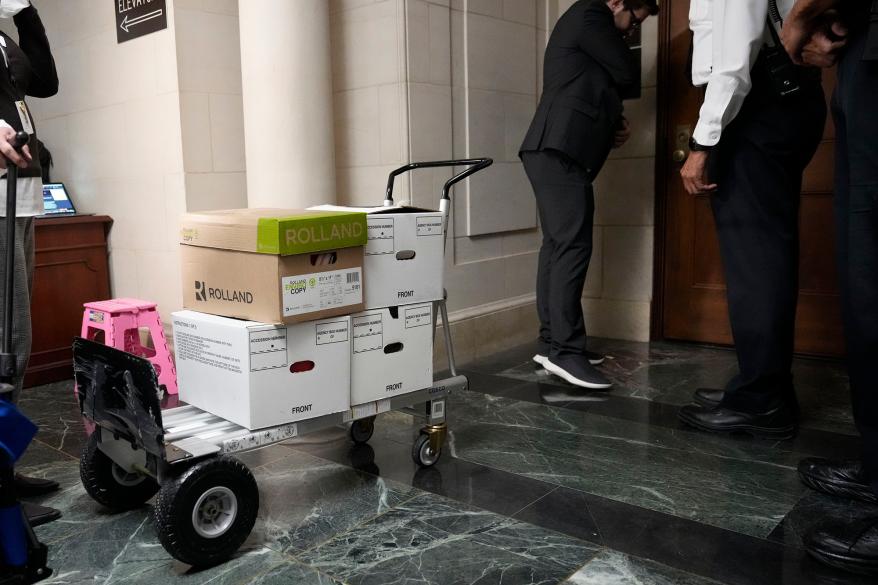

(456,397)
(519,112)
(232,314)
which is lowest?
(456,397)

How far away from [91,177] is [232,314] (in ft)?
7.94

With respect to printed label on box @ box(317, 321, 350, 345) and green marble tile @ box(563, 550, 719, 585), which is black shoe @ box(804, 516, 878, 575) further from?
printed label on box @ box(317, 321, 350, 345)

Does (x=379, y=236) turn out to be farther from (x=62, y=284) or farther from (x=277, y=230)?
(x=62, y=284)

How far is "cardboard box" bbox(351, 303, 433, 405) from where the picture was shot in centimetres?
205

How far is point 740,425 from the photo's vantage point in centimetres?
247

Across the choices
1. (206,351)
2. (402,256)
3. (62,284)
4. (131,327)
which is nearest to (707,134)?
(402,256)

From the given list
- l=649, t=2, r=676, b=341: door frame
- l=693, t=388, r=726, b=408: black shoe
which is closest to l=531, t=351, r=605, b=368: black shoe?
l=649, t=2, r=676, b=341: door frame

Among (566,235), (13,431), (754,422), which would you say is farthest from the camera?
(566,235)

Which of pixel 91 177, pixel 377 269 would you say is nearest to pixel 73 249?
pixel 91 177

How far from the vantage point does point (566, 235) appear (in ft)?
10.2

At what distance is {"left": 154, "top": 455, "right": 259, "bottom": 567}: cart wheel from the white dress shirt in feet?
5.44

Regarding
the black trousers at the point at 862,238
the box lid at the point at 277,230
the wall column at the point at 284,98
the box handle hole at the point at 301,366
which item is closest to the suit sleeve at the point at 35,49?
the box lid at the point at 277,230

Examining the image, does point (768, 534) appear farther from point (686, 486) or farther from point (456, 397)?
point (456, 397)

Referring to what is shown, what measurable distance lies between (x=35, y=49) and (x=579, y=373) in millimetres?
2224
